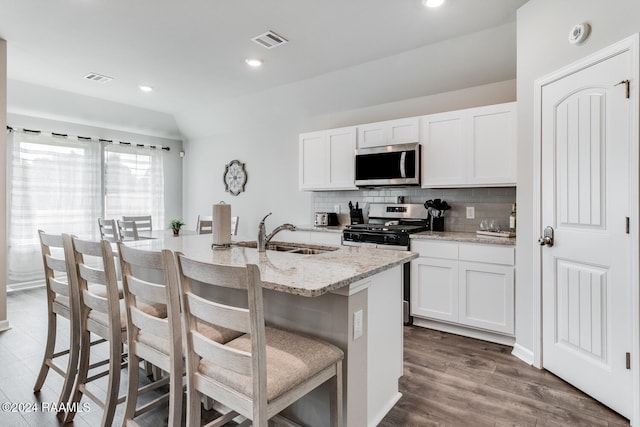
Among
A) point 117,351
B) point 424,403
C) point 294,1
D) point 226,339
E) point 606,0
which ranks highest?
point 294,1

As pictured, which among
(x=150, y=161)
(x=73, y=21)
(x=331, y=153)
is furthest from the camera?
(x=150, y=161)

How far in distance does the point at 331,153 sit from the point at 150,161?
3694 millimetres

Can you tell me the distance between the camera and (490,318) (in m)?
3.03

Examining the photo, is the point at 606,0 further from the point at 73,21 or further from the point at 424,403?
the point at 73,21

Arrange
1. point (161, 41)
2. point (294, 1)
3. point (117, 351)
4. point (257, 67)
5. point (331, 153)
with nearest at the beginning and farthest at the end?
point (117, 351) < point (294, 1) < point (161, 41) < point (257, 67) < point (331, 153)

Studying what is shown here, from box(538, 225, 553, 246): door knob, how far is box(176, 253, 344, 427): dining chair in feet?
6.14

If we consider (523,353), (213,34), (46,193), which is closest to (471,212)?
(523,353)

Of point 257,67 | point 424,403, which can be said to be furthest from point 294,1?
point 424,403

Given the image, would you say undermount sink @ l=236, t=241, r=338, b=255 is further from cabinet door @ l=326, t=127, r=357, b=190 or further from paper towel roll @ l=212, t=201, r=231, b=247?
cabinet door @ l=326, t=127, r=357, b=190

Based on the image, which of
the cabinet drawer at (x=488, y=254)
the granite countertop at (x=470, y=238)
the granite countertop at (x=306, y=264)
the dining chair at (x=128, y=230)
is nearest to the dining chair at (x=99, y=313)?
the granite countertop at (x=306, y=264)

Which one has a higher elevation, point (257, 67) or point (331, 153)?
point (257, 67)

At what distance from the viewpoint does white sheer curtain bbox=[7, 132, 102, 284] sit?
474 centimetres

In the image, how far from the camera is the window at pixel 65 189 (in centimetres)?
476

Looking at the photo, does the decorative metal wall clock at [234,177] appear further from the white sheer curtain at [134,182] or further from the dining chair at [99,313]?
the dining chair at [99,313]
